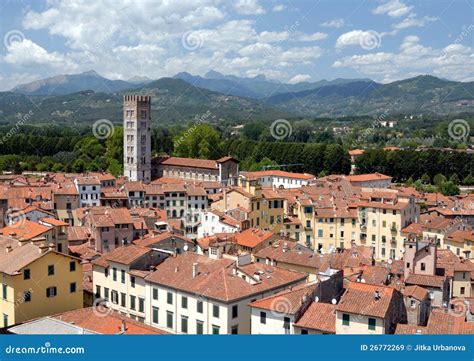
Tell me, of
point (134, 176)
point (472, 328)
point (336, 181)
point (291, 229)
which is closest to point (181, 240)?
point (291, 229)

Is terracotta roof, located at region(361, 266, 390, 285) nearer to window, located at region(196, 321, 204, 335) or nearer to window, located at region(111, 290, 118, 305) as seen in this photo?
window, located at region(196, 321, 204, 335)

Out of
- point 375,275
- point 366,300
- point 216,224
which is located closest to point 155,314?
point 366,300

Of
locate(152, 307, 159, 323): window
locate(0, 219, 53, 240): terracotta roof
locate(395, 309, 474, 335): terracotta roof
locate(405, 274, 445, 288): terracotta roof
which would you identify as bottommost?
locate(152, 307, 159, 323): window

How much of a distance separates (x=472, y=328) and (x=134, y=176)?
157 ft

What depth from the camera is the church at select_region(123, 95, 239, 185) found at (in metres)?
58.8

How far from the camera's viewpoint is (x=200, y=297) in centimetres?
1806

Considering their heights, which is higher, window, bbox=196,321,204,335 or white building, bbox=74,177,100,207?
white building, bbox=74,177,100,207

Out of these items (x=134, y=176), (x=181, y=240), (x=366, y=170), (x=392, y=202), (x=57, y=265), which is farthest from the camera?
(x=366, y=170)

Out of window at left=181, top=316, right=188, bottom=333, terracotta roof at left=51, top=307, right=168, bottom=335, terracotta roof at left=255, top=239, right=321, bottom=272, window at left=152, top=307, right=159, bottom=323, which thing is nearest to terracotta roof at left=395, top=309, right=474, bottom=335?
window at left=181, top=316, right=188, bottom=333

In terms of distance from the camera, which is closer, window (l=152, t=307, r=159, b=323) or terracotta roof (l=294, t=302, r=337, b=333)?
terracotta roof (l=294, t=302, r=337, b=333)

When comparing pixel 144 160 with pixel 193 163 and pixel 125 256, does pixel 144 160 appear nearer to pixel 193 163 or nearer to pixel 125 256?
pixel 193 163
